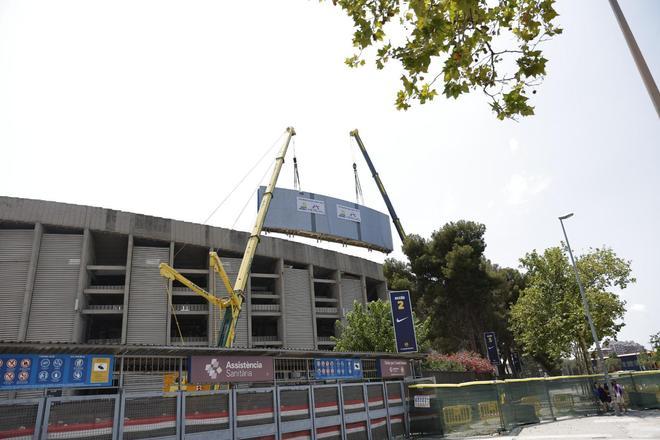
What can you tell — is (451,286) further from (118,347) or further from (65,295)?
(118,347)

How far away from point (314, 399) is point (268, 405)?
1.69m

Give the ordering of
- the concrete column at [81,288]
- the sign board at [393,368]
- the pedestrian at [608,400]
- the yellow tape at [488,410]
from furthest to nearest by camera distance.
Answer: the concrete column at [81,288], the pedestrian at [608,400], the sign board at [393,368], the yellow tape at [488,410]

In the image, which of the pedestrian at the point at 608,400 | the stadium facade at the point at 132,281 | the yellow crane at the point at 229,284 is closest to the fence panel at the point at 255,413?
the yellow crane at the point at 229,284

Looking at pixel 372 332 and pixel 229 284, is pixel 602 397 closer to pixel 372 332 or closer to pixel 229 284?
pixel 372 332

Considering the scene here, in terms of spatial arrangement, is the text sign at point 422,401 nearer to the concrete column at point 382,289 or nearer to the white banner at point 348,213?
the white banner at point 348,213

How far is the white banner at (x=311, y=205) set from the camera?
54934mm

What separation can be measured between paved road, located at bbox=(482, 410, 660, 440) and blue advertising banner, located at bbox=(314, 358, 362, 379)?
5.07 metres

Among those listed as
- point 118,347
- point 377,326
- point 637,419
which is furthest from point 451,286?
point 118,347

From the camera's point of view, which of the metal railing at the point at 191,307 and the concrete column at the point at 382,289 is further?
the concrete column at the point at 382,289

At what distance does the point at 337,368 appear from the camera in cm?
1443

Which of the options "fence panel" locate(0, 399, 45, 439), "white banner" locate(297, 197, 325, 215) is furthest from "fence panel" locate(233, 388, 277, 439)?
"white banner" locate(297, 197, 325, 215)

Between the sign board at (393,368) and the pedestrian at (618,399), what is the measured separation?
409 inches

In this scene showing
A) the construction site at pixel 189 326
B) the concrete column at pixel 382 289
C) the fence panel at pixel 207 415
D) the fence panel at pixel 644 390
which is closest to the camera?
the construction site at pixel 189 326

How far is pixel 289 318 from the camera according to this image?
158 ft
